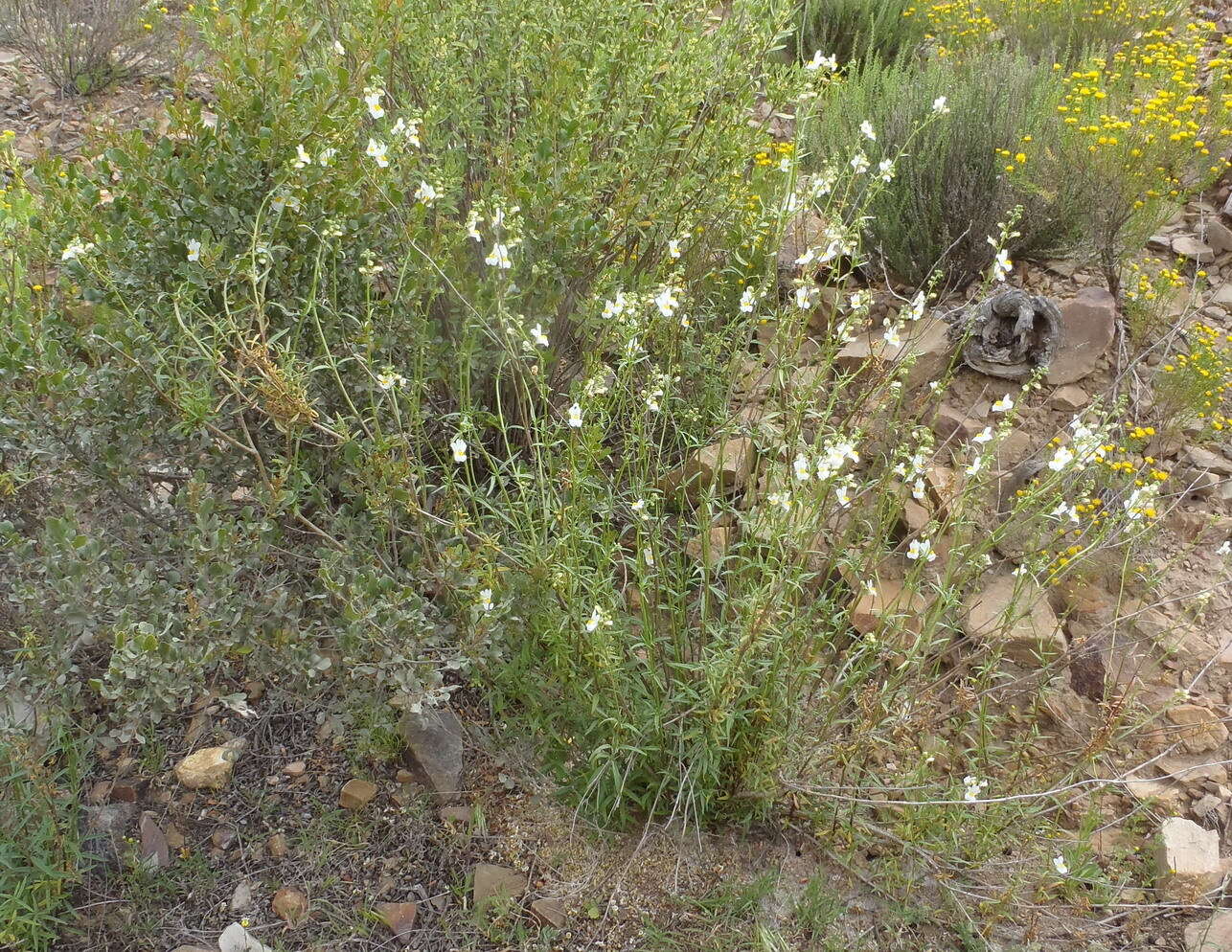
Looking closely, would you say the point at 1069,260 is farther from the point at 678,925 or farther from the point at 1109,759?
the point at 678,925

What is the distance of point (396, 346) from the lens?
2.73m

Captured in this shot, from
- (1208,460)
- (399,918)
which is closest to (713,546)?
(399,918)

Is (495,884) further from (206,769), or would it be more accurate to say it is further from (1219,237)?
(1219,237)

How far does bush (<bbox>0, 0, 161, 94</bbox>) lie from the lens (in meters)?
5.09

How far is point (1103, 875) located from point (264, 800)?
2086 millimetres

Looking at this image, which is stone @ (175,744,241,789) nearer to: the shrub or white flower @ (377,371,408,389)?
white flower @ (377,371,408,389)

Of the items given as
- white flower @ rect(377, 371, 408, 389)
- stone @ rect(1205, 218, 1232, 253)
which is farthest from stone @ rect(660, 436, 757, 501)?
stone @ rect(1205, 218, 1232, 253)

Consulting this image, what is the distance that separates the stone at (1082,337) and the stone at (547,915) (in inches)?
95.2

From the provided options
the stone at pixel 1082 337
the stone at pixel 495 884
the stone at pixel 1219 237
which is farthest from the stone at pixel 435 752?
the stone at pixel 1219 237

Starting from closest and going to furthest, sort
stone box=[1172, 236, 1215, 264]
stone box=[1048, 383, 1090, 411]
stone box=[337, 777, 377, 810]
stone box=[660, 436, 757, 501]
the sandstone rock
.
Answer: stone box=[337, 777, 377, 810] → the sandstone rock → stone box=[660, 436, 757, 501] → stone box=[1048, 383, 1090, 411] → stone box=[1172, 236, 1215, 264]

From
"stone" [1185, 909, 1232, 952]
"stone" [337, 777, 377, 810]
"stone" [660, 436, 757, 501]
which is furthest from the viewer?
"stone" [660, 436, 757, 501]

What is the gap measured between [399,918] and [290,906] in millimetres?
259

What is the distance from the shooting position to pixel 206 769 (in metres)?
2.57

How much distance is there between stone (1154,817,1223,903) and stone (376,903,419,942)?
1779 mm
